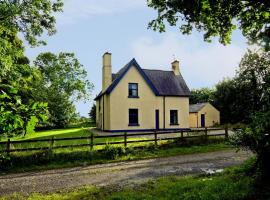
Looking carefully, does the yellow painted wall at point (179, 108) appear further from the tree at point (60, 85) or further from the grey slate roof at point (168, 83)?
the tree at point (60, 85)

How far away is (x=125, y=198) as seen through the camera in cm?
832

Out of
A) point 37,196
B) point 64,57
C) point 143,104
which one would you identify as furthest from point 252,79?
point 37,196

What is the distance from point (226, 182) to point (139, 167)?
5262 mm

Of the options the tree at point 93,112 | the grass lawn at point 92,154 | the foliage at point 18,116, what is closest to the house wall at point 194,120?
the tree at point 93,112

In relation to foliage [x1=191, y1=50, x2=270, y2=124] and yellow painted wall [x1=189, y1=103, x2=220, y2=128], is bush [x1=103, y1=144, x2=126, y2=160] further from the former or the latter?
foliage [x1=191, y1=50, x2=270, y2=124]

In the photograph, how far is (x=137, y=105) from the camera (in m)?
30.8

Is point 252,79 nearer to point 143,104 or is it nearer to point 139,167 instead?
point 143,104

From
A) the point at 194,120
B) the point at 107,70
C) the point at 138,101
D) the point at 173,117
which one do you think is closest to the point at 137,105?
the point at 138,101

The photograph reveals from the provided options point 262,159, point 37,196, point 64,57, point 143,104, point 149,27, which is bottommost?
point 37,196

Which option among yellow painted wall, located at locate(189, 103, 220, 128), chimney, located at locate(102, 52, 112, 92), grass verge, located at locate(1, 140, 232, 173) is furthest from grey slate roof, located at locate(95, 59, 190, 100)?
grass verge, located at locate(1, 140, 232, 173)

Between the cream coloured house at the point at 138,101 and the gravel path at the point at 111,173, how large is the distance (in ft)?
47.6

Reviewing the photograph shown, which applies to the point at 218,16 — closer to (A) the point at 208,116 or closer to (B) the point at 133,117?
(B) the point at 133,117

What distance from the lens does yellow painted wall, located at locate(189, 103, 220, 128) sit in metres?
46.0

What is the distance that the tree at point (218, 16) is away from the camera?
12539 millimetres
